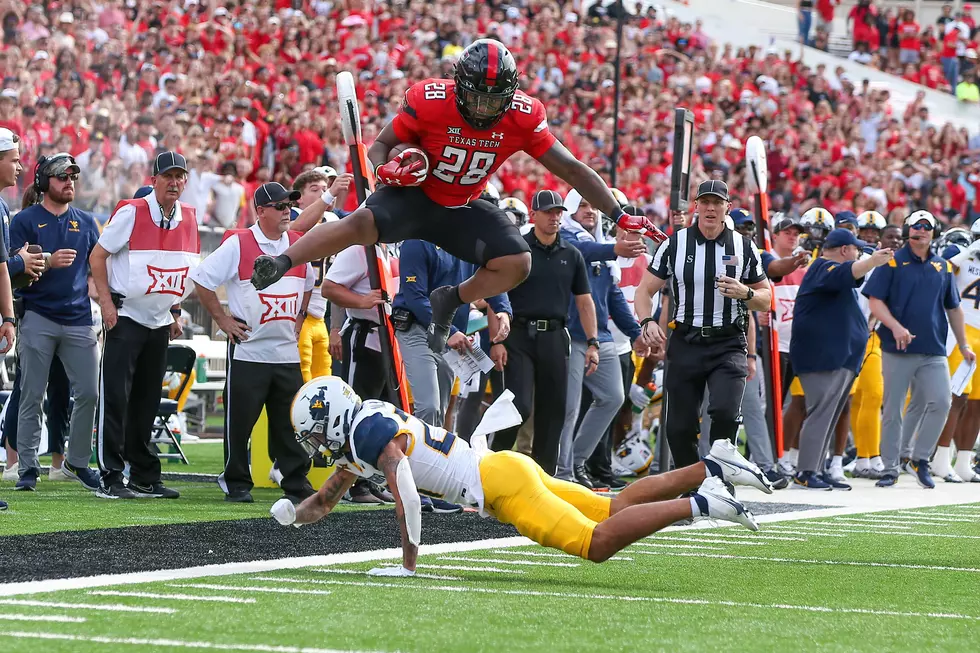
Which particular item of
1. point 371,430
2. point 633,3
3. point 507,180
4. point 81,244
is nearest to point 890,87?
point 633,3

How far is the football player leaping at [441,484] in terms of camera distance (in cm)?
600

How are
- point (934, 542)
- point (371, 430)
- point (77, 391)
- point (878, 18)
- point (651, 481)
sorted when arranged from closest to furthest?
point (371, 430) < point (651, 481) < point (934, 542) < point (77, 391) < point (878, 18)

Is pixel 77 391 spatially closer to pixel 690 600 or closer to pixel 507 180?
pixel 690 600

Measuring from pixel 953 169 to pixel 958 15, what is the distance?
29.6 ft

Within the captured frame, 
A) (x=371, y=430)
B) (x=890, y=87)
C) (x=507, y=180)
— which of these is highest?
(x=890, y=87)

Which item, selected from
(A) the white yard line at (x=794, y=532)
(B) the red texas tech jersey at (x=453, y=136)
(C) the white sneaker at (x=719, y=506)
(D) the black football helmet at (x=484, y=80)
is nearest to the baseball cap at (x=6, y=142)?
(B) the red texas tech jersey at (x=453, y=136)

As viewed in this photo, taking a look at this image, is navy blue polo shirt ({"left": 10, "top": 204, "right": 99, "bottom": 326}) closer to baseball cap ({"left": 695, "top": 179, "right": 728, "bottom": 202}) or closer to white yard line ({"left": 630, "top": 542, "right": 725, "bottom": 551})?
baseball cap ({"left": 695, "top": 179, "right": 728, "bottom": 202})

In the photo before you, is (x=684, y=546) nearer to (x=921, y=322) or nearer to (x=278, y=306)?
(x=278, y=306)

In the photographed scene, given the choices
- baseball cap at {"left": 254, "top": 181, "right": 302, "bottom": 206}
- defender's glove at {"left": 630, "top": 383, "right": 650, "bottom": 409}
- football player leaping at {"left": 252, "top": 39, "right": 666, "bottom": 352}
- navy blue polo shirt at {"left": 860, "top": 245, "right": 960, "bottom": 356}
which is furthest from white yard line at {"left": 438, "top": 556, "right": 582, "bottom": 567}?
navy blue polo shirt at {"left": 860, "top": 245, "right": 960, "bottom": 356}

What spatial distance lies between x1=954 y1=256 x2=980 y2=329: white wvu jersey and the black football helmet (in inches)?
291

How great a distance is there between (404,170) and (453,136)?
341mm

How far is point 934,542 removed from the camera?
26.6 ft

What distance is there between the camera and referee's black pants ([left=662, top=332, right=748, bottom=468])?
28.1 ft

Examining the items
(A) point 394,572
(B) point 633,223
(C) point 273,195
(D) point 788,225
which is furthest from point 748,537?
(D) point 788,225
